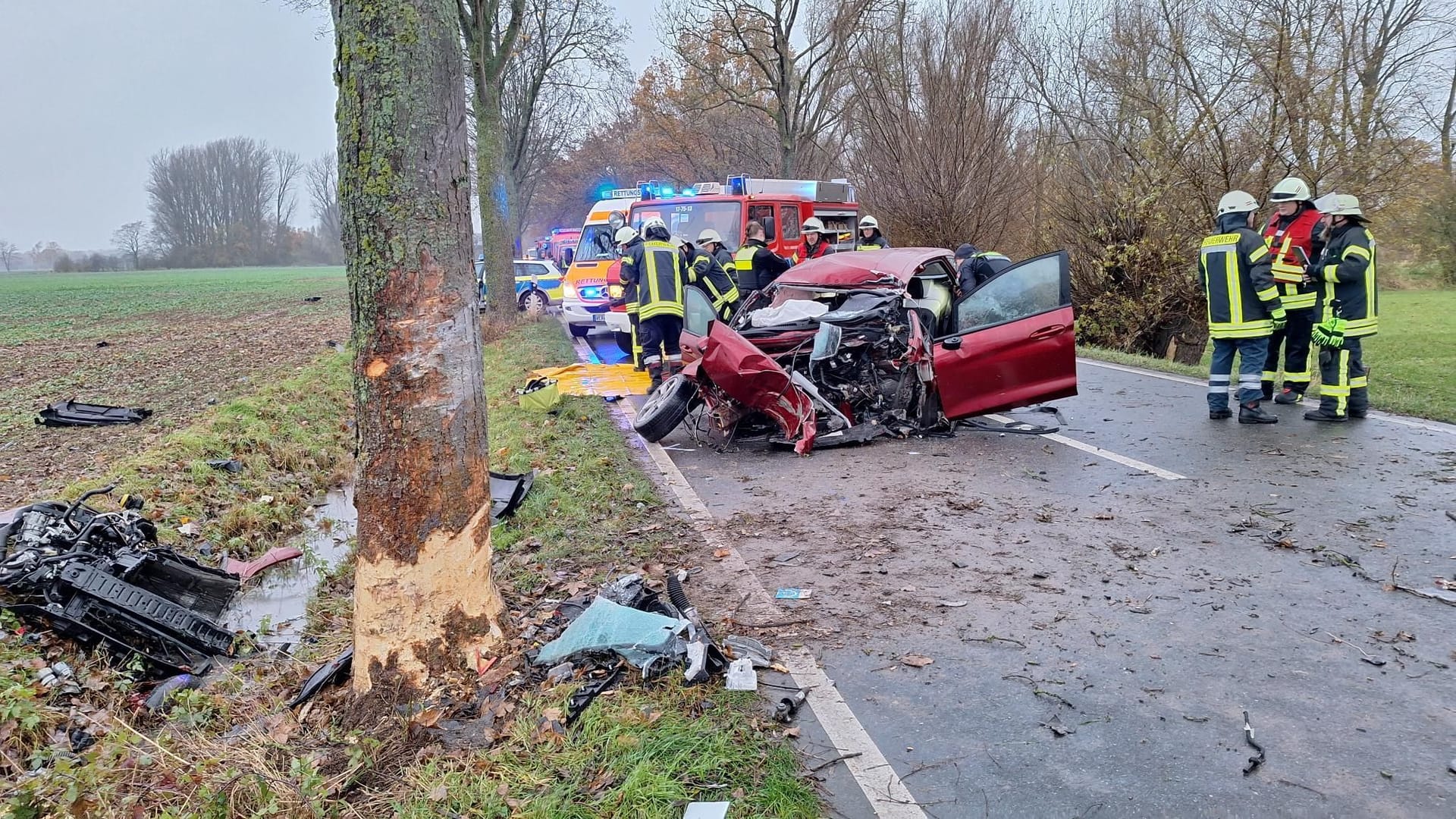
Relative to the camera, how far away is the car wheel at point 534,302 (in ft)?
69.2

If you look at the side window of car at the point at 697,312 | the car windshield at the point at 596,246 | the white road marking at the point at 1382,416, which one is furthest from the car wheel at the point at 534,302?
the white road marking at the point at 1382,416

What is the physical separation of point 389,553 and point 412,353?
77 cm

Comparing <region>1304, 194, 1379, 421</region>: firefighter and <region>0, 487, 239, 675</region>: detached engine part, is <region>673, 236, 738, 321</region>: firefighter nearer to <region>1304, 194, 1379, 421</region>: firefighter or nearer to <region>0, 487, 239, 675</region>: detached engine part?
<region>1304, 194, 1379, 421</region>: firefighter

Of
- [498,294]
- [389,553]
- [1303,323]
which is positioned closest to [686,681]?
[389,553]

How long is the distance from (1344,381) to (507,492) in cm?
677

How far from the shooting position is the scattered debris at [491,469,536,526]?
5.79m

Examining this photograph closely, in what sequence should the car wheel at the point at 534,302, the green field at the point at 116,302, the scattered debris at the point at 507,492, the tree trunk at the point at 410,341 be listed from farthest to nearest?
the green field at the point at 116,302, the car wheel at the point at 534,302, the scattered debris at the point at 507,492, the tree trunk at the point at 410,341

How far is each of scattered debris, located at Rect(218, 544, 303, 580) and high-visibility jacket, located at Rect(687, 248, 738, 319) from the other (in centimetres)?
481

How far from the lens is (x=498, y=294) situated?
55.4 ft

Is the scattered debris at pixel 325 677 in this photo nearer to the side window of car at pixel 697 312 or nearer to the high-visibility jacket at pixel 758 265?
the side window of car at pixel 697 312

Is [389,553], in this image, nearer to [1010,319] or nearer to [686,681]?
[686,681]

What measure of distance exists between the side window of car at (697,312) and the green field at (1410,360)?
234 inches

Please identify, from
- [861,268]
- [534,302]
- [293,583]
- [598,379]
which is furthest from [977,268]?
[534,302]

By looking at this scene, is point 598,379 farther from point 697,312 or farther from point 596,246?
point 596,246
